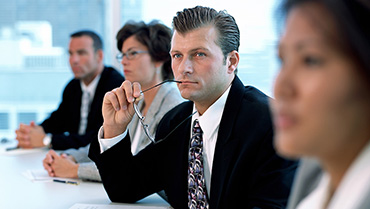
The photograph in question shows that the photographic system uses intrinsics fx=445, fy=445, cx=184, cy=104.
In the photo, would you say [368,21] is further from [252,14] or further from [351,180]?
[252,14]

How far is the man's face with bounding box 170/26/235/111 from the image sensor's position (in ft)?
5.34

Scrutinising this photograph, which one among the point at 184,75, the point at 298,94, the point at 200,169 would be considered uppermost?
the point at 298,94

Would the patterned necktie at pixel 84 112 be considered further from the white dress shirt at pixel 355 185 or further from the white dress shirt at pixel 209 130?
the white dress shirt at pixel 355 185

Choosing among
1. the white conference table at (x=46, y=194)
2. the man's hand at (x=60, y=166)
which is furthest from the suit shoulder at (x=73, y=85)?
the man's hand at (x=60, y=166)

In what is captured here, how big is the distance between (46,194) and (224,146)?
860 mm

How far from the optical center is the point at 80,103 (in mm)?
3436

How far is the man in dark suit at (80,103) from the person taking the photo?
3.05 metres

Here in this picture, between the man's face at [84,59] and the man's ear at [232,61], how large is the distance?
6.64 feet

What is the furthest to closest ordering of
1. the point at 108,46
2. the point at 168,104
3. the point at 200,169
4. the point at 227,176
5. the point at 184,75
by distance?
the point at 108,46, the point at 168,104, the point at 184,75, the point at 200,169, the point at 227,176

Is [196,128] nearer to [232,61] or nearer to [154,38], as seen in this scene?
[232,61]

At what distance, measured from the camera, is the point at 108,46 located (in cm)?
415

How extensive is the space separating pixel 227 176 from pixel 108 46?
2.95 m

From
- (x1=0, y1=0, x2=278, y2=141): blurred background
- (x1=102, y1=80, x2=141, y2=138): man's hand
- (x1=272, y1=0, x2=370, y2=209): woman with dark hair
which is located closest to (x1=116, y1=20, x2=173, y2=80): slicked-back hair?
(x1=102, y1=80, x2=141, y2=138): man's hand

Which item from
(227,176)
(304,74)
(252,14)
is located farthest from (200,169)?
(252,14)
